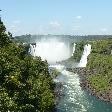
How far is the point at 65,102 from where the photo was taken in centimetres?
10862

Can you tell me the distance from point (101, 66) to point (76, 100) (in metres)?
53.0

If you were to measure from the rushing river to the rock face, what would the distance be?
2400 millimetres

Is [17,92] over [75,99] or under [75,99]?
over

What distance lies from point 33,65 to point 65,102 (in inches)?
1798

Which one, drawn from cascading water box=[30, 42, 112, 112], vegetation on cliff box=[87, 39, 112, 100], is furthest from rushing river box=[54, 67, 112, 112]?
vegetation on cliff box=[87, 39, 112, 100]

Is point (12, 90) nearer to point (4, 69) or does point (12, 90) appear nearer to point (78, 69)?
point (4, 69)

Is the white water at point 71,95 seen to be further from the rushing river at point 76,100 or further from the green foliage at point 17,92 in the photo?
the green foliage at point 17,92

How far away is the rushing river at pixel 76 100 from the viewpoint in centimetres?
10231

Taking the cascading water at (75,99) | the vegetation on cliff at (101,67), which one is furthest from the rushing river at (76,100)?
the vegetation on cliff at (101,67)

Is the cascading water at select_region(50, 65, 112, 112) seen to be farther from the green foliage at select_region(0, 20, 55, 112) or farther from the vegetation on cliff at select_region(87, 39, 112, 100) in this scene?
the green foliage at select_region(0, 20, 55, 112)

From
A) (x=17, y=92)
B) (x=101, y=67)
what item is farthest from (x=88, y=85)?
(x=17, y=92)

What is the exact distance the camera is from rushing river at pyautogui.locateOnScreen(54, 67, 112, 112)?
102312 millimetres

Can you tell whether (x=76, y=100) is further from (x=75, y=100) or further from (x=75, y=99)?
(x=75, y=99)

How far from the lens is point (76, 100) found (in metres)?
112
